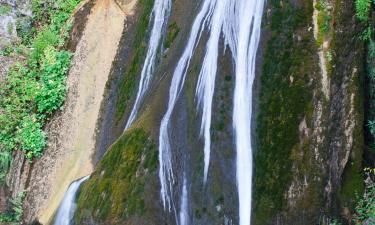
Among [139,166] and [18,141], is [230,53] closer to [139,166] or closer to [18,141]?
[139,166]

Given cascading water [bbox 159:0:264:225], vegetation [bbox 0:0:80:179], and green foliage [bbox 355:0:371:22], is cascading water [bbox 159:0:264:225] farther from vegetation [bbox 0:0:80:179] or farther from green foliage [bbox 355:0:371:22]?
vegetation [bbox 0:0:80:179]

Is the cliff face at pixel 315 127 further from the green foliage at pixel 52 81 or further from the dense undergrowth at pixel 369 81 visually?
the green foliage at pixel 52 81

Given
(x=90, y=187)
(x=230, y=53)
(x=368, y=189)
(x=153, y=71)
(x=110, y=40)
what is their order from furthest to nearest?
(x=110, y=40)
(x=153, y=71)
(x=90, y=187)
(x=230, y=53)
(x=368, y=189)

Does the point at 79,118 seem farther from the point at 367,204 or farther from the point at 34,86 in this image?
the point at 367,204

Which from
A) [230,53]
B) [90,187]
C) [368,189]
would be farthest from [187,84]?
[368,189]

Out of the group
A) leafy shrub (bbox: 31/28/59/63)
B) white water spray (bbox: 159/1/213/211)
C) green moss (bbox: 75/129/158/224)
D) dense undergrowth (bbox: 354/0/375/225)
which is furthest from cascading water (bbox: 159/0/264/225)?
leafy shrub (bbox: 31/28/59/63)

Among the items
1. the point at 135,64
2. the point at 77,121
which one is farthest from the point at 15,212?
the point at 135,64

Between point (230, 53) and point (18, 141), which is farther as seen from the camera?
point (18, 141)

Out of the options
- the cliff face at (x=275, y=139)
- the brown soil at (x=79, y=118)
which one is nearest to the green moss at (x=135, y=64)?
the brown soil at (x=79, y=118)
